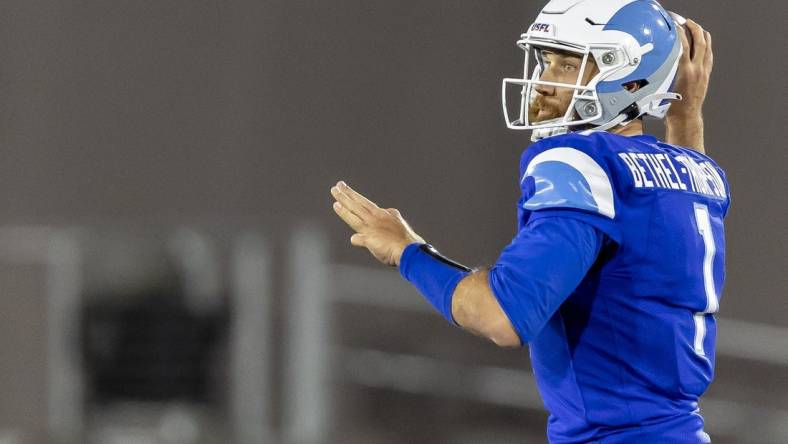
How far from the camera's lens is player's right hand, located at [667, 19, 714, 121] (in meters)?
2.17

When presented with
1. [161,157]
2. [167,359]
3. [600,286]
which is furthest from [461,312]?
[161,157]

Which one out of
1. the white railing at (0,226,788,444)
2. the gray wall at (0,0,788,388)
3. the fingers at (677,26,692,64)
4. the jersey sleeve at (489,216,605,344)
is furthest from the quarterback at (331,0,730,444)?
the gray wall at (0,0,788,388)

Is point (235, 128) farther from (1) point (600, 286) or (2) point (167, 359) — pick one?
(1) point (600, 286)

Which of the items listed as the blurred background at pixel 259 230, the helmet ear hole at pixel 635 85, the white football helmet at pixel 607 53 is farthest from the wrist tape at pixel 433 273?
the blurred background at pixel 259 230

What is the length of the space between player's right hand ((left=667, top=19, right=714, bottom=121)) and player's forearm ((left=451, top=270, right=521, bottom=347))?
0.82 m

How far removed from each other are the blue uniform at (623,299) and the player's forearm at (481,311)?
0.08 metres

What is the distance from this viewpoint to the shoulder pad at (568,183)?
1565mm

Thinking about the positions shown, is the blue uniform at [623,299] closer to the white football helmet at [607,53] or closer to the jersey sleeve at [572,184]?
the jersey sleeve at [572,184]

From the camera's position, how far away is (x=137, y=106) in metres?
5.42

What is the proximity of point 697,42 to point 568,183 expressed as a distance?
2.43ft

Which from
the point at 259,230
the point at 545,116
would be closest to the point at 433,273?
the point at 545,116

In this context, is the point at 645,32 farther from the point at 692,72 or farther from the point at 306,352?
the point at 306,352

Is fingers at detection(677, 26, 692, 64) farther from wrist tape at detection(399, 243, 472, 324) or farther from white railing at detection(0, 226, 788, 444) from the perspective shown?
white railing at detection(0, 226, 788, 444)

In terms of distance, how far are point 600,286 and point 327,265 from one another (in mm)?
3947
